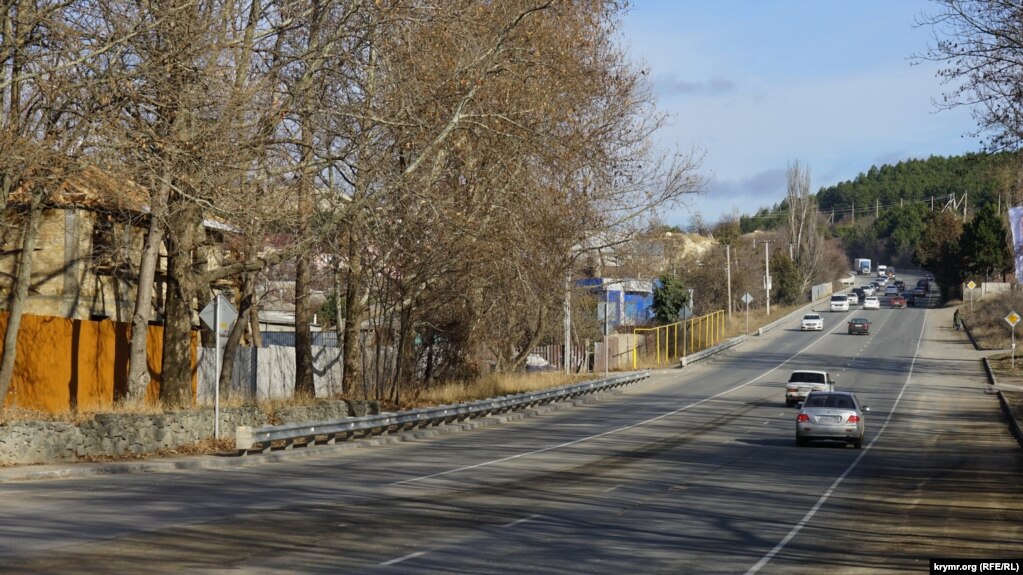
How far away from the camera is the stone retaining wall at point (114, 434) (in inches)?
802

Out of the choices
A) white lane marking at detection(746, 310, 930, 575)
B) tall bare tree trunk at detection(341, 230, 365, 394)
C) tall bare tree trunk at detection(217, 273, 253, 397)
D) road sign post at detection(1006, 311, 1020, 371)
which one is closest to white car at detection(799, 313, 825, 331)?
road sign post at detection(1006, 311, 1020, 371)

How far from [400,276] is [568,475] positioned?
50.7ft

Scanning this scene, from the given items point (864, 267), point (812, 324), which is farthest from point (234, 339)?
point (864, 267)

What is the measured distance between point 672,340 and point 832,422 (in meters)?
44.5

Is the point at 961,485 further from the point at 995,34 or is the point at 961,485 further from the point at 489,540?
the point at 489,540

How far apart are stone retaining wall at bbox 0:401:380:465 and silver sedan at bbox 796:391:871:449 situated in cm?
1414

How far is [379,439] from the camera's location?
94.7ft

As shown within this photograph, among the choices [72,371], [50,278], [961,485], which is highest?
[50,278]

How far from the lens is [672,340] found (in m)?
74.2

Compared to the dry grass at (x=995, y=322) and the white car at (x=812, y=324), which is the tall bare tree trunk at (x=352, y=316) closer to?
the dry grass at (x=995, y=322)

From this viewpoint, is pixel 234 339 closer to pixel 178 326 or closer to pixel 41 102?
pixel 178 326

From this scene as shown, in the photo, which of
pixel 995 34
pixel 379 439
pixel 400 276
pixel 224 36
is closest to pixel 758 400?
pixel 400 276

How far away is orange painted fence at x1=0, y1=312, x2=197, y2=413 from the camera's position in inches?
1073

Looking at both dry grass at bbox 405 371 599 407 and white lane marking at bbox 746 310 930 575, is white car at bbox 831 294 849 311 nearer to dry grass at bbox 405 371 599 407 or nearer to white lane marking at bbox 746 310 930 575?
dry grass at bbox 405 371 599 407
